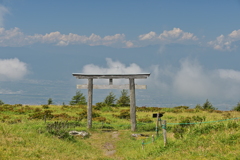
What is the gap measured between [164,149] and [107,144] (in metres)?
4.97

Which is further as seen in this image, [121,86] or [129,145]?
[121,86]

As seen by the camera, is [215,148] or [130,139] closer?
[215,148]

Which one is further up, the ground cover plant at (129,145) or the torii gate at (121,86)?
the torii gate at (121,86)

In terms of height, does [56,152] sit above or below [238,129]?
below

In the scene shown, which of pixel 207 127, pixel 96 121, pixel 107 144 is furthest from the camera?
pixel 96 121

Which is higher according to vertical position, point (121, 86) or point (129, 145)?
point (121, 86)

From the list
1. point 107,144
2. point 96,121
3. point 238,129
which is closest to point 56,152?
point 107,144

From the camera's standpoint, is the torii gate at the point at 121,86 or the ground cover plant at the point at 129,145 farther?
the torii gate at the point at 121,86

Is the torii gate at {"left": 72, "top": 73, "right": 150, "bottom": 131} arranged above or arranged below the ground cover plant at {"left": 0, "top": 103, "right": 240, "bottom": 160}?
above

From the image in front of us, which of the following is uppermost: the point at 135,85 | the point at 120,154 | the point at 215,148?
the point at 135,85

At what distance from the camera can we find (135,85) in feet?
63.4

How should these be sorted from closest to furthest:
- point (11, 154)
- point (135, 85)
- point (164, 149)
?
point (11, 154), point (164, 149), point (135, 85)

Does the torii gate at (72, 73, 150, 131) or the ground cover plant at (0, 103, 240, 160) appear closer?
the ground cover plant at (0, 103, 240, 160)

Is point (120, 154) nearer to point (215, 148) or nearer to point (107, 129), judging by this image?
point (215, 148)
